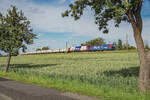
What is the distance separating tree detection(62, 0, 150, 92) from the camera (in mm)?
8664

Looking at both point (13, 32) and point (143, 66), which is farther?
point (13, 32)

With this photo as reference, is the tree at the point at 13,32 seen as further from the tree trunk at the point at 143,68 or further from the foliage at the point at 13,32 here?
the tree trunk at the point at 143,68

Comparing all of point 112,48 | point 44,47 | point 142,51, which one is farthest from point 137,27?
point 44,47

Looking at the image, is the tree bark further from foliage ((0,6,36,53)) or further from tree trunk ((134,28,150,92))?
foliage ((0,6,36,53))

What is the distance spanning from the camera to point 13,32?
18.5 m

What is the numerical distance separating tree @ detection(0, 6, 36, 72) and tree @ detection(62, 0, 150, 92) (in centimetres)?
898

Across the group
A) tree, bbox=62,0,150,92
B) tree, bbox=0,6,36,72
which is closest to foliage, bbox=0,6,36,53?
tree, bbox=0,6,36,72

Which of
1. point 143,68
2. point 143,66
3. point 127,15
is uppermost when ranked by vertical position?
point 127,15

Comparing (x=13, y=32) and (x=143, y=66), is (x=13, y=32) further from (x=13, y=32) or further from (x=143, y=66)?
(x=143, y=66)

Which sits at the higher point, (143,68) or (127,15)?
(127,15)

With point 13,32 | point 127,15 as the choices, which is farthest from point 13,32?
point 127,15

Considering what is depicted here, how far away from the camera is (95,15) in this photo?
38.4 ft

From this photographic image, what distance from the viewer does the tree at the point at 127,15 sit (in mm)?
8664

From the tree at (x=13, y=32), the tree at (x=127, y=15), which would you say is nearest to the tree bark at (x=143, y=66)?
the tree at (x=127, y=15)
